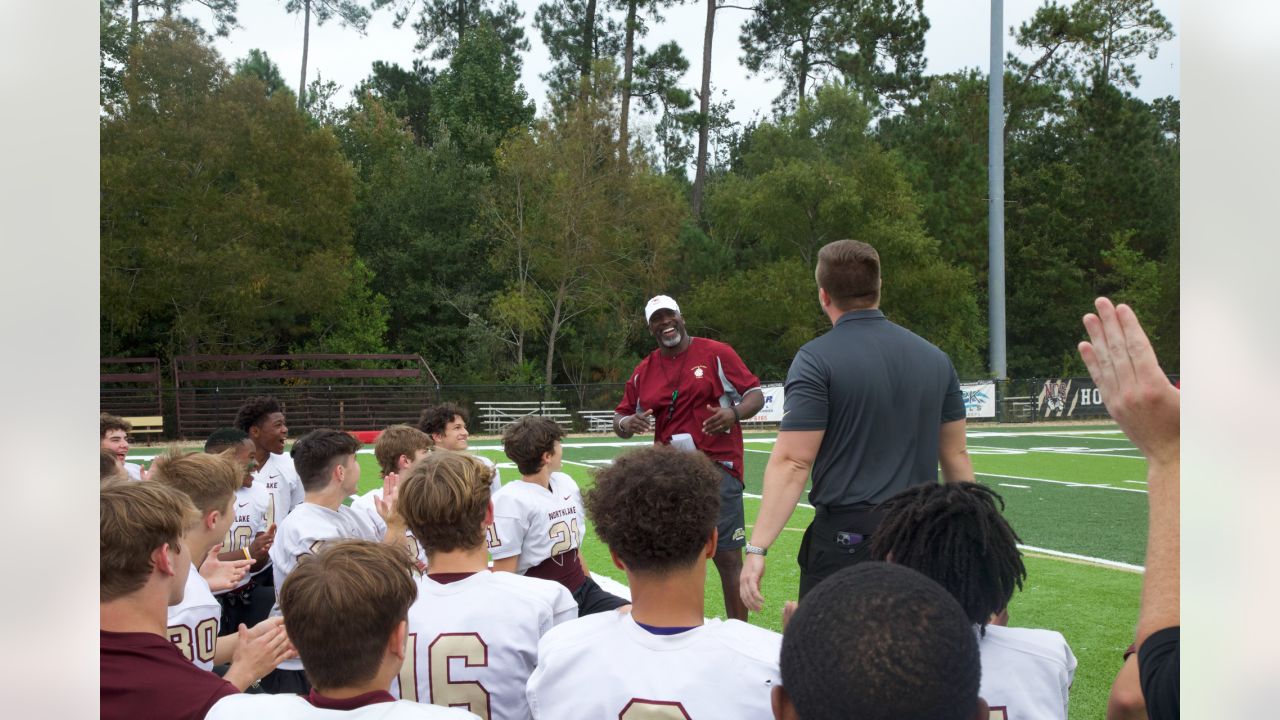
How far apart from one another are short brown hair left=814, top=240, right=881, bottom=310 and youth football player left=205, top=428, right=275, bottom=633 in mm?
2514

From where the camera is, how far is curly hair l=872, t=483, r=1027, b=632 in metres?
2.00

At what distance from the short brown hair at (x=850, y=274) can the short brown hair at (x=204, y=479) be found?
2.31 m

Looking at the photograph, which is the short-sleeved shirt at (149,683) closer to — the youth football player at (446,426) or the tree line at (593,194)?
the youth football player at (446,426)

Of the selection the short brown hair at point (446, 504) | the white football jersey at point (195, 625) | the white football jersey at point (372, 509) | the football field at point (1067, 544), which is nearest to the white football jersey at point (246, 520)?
the white football jersey at point (372, 509)

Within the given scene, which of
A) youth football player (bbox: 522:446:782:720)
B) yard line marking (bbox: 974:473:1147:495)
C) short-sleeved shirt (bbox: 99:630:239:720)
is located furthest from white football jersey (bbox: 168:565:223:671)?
yard line marking (bbox: 974:473:1147:495)

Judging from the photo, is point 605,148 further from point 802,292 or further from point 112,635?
point 112,635

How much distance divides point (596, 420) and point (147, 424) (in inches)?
433

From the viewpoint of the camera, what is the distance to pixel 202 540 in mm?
3641

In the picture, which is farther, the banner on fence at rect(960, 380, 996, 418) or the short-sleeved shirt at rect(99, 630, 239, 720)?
the banner on fence at rect(960, 380, 996, 418)

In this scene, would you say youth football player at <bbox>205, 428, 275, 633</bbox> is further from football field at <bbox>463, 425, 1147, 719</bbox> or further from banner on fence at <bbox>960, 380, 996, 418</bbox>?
banner on fence at <bbox>960, 380, 996, 418</bbox>

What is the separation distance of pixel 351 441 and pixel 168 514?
221 centimetres

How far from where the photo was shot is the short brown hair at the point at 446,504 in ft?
9.44

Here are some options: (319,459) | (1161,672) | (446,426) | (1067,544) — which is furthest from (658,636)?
(1067,544)

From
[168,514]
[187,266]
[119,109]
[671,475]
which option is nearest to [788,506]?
[671,475]
